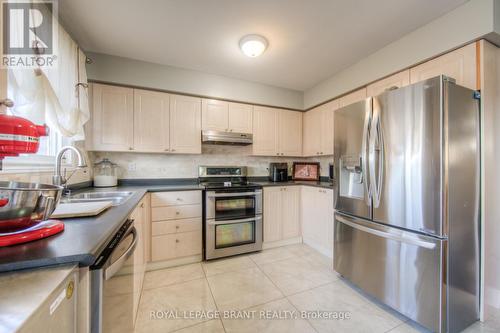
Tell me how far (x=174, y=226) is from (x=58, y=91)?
161cm

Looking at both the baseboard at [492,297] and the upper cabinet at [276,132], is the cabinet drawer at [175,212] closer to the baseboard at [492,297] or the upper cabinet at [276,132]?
the upper cabinet at [276,132]

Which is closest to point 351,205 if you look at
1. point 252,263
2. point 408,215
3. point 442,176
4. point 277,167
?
point 408,215

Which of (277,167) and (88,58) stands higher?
(88,58)

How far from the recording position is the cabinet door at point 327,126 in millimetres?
2854

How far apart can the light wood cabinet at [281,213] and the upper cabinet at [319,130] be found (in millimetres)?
695

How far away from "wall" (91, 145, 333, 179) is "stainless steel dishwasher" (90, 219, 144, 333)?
1746 mm

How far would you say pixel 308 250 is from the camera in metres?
2.77

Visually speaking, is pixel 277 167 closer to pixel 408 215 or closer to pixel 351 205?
pixel 351 205

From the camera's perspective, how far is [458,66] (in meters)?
1.62

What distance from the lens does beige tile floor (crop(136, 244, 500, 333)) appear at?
57.6 inches

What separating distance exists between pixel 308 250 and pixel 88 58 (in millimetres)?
3496

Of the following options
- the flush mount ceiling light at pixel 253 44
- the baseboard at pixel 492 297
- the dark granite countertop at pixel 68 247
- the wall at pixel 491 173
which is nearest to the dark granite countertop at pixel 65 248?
the dark granite countertop at pixel 68 247

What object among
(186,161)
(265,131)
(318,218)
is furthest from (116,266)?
(265,131)

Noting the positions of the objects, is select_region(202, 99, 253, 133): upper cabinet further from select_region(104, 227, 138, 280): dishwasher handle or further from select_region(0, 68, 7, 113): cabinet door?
select_region(104, 227, 138, 280): dishwasher handle
